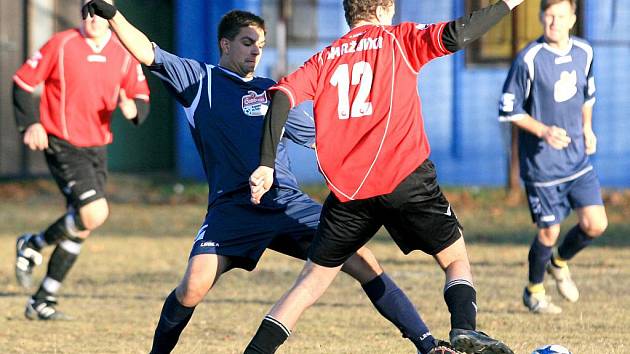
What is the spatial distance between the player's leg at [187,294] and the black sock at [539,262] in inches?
115

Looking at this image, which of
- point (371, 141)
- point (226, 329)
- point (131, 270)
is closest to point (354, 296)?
point (226, 329)

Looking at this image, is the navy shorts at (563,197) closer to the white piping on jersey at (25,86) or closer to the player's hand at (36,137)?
the player's hand at (36,137)

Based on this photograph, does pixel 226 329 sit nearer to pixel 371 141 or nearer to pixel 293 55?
pixel 371 141

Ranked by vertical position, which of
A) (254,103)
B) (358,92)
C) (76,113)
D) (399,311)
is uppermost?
(358,92)

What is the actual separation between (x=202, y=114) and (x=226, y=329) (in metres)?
2.05

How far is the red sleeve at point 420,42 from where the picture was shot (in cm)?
555

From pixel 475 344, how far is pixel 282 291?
14.0ft

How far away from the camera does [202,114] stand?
6355 mm

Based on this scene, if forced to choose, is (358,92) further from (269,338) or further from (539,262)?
(539,262)

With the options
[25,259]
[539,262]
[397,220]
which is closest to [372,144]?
[397,220]

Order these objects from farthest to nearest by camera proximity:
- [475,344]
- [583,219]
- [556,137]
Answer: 1. [583,219]
2. [556,137]
3. [475,344]

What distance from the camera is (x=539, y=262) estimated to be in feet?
28.2

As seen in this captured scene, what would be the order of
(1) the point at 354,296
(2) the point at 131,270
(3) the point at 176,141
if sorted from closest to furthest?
(1) the point at 354,296
(2) the point at 131,270
(3) the point at 176,141

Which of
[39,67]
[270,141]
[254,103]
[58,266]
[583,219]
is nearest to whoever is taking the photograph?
[270,141]
